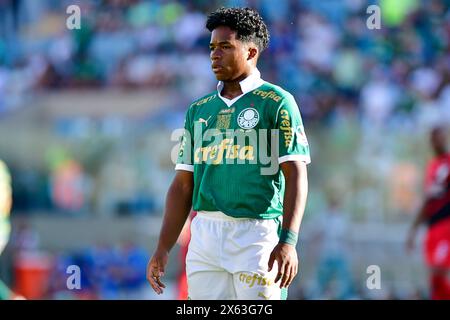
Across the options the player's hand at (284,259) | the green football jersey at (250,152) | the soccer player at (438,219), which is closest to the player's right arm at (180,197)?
the green football jersey at (250,152)

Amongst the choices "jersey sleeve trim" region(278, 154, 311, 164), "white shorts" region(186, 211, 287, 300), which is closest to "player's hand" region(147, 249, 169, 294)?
"white shorts" region(186, 211, 287, 300)

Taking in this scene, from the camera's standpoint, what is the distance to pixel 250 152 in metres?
4.80

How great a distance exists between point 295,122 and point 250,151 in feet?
0.90

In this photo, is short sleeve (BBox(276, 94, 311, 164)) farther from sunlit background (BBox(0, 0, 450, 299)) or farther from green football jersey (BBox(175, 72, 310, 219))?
sunlit background (BBox(0, 0, 450, 299))

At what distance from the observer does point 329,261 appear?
11773 mm

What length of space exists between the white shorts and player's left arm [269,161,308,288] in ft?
0.36

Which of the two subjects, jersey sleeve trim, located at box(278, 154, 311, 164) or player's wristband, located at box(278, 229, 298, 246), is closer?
player's wristband, located at box(278, 229, 298, 246)

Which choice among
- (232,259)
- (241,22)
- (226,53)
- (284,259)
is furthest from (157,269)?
(241,22)

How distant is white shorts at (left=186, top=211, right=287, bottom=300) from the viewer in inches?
185

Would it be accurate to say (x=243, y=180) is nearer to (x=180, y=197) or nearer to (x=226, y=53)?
(x=180, y=197)

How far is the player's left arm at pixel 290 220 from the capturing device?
14.9 feet

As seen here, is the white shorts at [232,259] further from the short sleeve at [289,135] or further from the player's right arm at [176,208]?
the short sleeve at [289,135]

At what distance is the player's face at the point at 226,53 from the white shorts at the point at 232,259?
0.75m
